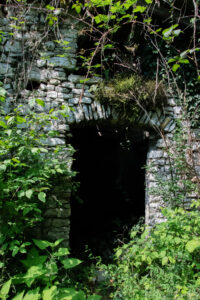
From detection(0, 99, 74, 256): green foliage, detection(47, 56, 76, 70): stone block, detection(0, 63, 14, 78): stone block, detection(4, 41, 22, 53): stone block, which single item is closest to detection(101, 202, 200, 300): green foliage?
detection(0, 99, 74, 256): green foliage

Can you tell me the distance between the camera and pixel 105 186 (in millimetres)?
5203

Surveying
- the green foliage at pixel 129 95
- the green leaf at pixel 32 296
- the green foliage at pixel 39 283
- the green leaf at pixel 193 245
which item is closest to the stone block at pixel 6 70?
the green foliage at pixel 129 95

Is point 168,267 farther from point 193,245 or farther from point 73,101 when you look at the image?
point 73,101

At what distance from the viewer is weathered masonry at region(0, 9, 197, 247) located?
10.3 feet

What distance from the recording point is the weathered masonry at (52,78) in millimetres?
3127

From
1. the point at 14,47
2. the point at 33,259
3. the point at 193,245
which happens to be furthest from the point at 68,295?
the point at 14,47

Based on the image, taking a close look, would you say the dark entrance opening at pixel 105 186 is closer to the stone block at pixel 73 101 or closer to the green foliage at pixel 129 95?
the green foliage at pixel 129 95

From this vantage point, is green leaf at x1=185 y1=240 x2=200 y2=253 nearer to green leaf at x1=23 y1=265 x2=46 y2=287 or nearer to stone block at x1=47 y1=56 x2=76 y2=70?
green leaf at x1=23 y1=265 x2=46 y2=287

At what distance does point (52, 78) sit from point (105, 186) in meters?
2.85

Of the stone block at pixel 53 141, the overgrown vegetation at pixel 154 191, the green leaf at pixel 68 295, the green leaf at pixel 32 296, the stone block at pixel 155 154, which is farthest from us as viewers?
the stone block at pixel 155 154

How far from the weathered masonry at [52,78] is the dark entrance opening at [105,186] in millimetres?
1024

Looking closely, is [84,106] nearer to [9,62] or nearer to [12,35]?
[9,62]

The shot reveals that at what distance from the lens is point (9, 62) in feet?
10.4

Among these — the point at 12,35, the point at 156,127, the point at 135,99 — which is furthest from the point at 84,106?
the point at 12,35
